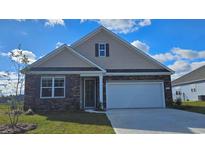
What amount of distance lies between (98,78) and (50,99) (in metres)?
3.94

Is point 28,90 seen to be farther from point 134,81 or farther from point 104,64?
point 134,81

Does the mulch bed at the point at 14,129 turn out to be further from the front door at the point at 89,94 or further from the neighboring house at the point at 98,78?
the front door at the point at 89,94

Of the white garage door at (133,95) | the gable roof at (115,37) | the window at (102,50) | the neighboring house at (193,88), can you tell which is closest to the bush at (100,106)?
the white garage door at (133,95)

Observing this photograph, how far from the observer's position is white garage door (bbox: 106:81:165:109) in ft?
49.3

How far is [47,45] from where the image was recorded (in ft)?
47.4

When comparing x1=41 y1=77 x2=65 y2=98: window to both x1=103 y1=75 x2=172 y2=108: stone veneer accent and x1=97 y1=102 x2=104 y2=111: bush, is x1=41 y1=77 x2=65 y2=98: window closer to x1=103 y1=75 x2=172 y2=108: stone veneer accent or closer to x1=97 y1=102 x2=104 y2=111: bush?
x1=97 y1=102 x2=104 y2=111: bush

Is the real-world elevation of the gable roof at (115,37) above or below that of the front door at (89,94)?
above

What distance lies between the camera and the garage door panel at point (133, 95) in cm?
1503

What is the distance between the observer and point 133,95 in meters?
15.1

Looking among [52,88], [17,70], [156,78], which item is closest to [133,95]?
[156,78]

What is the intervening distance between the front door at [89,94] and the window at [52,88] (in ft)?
6.94

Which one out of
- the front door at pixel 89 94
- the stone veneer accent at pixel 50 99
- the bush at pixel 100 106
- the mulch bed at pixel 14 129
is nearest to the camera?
the mulch bed at pixel 14 129
